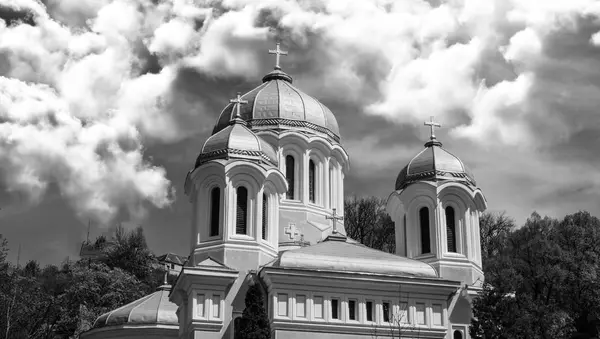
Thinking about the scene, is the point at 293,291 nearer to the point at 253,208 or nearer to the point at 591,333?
the point at 253,208

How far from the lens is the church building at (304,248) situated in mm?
26969

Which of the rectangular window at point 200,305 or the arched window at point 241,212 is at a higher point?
the arched window at point 241,212

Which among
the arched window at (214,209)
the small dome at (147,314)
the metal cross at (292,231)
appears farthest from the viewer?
the small dome at (147,314)

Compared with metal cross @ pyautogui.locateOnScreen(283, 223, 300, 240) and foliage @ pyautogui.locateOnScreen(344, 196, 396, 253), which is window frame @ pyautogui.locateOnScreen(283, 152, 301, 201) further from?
foliage @ pyautogui.locateOnScreen(344, 196, 396, 253)

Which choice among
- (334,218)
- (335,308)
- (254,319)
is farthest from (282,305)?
(334,218)

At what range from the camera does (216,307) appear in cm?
2736

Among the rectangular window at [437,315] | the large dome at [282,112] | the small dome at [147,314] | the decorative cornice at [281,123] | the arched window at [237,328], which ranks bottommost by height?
the arched window at [237,328]

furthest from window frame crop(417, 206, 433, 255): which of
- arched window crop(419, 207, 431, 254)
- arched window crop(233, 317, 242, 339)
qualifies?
arched window crop(233, 317, 242, 339)

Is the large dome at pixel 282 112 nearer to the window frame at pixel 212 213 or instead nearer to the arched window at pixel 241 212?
the window frame at pixel 212 213

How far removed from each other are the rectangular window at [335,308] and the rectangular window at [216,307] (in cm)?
367

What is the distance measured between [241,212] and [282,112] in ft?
26.0

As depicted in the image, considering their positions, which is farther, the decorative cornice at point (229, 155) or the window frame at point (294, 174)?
the window frame at point (294, 174)

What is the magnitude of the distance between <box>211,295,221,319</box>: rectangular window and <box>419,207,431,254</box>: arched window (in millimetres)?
8409


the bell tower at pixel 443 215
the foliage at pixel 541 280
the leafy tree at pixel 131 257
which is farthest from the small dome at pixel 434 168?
the leafy tree at pixel 131 257
